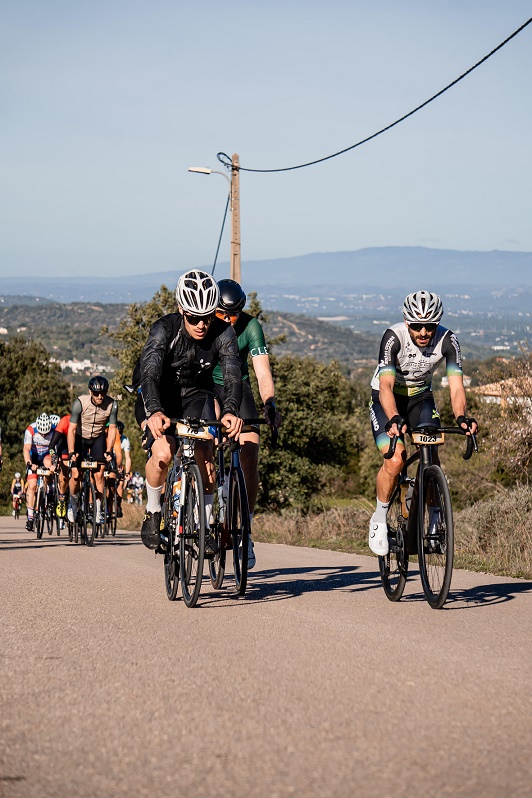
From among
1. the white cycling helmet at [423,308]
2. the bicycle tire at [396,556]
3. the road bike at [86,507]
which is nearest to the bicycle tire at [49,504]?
the road bike at [86,507]

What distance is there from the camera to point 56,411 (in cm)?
8062

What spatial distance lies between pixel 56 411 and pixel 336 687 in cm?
7748

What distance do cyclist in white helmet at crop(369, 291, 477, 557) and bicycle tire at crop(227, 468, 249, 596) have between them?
0.99 meters

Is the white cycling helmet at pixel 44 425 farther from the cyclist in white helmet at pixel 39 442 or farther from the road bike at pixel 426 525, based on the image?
the road bike at pixel 426 525

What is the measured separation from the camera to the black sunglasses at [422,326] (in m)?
7.76

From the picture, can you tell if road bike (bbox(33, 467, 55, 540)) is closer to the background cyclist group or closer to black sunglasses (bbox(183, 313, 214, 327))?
the background cyclist group

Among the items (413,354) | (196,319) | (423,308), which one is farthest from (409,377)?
(196,319)

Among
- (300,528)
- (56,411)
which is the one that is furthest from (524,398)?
(56,411)

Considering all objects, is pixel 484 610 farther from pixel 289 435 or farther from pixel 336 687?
pixel 289 435

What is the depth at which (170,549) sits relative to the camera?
771 centimetres

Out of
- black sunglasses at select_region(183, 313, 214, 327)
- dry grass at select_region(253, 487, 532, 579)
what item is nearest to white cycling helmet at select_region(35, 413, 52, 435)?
dry grass at select_region(253, 487, 532, 579)

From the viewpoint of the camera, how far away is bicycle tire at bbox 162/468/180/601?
7668 mm

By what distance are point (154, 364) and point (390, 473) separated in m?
1.87

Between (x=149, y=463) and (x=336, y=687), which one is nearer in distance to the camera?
(x=336, y=687)
